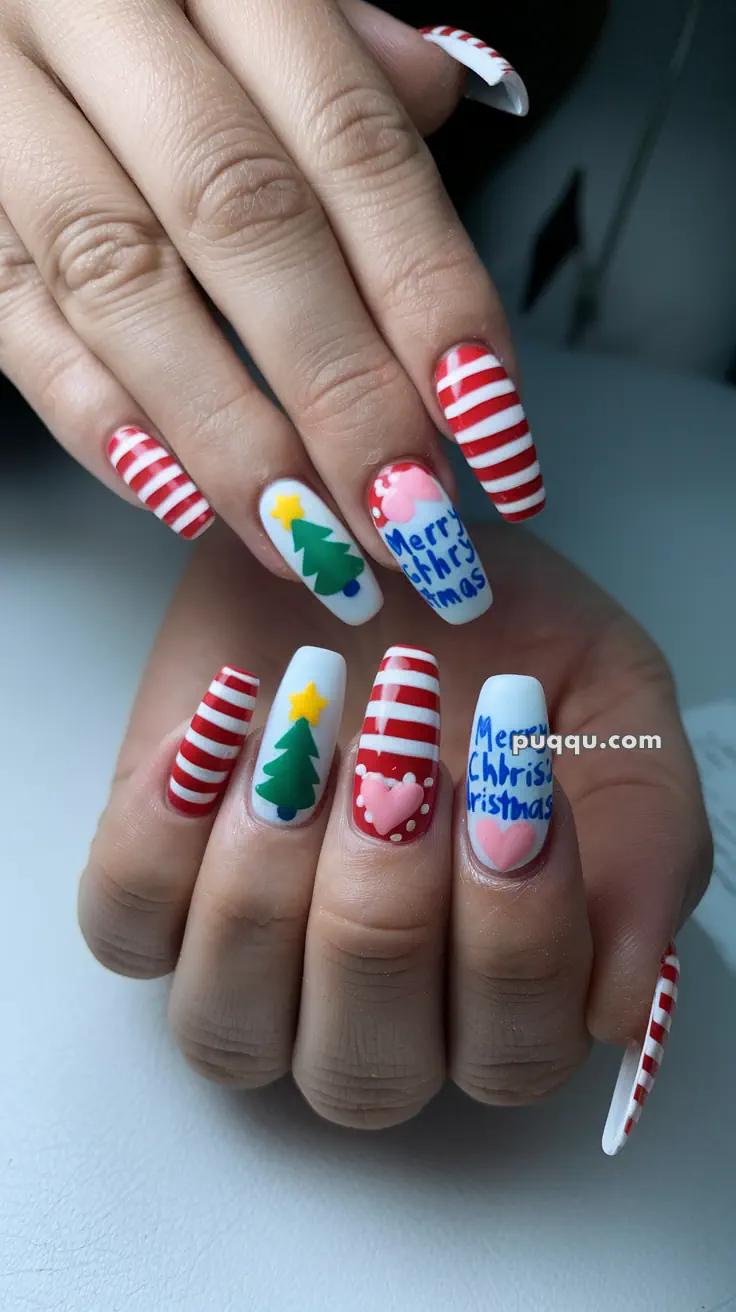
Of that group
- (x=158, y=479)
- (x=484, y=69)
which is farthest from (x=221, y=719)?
(x=484, y=69)

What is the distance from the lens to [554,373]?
1.79ft

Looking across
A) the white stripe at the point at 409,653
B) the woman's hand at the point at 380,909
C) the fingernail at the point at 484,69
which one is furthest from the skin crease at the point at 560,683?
the fingernail at the point at 484,69

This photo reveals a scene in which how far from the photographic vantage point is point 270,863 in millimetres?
343

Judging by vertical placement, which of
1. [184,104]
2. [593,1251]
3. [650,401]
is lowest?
[593,1251]

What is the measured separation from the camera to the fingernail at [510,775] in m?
0.32

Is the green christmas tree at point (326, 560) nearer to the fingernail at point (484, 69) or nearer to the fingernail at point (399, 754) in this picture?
the fingernail at point (399, 754)

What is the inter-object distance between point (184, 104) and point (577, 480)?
0.88 feet

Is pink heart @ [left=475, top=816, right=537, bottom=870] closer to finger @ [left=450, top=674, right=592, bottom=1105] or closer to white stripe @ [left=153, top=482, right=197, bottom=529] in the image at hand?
finger @ [left=450, top=674, right=592, bottom=1105]

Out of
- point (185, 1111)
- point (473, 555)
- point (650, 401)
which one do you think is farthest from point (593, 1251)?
point (650, 401)

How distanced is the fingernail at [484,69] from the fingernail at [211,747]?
311 millimetres

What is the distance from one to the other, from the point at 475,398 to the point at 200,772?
17 cm

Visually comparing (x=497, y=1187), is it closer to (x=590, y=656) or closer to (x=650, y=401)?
(x=590, y=656)

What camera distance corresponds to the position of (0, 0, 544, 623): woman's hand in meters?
0.37

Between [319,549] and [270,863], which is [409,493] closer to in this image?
[319,549]
